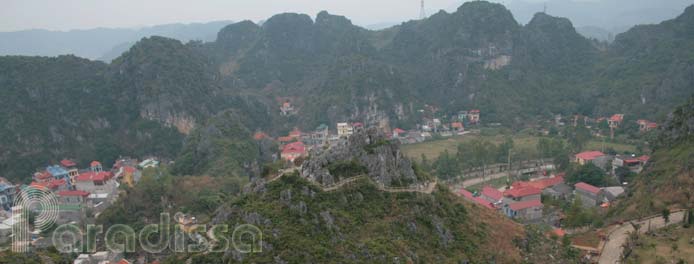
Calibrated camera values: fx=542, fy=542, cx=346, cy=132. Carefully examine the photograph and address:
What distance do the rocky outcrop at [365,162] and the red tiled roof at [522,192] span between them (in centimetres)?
1452

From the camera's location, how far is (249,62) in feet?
324

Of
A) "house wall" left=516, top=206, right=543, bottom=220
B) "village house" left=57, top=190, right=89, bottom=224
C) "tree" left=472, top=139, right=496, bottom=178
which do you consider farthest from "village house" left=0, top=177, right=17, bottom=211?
"tree" left=472, top=139, right=496, bottom=178

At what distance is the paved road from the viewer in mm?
23703

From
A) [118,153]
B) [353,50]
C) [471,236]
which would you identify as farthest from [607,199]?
[353,50]

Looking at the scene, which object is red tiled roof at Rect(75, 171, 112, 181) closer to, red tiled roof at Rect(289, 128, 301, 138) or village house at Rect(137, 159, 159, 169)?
village house at Rect(137, 159, 159, 169)

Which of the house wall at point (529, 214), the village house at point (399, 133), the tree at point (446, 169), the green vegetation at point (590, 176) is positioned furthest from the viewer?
the village house at point (399, 133)

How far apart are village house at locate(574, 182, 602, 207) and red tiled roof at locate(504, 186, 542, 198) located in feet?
8.63

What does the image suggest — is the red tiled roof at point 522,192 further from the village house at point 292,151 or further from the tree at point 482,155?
the village house at point 292,151

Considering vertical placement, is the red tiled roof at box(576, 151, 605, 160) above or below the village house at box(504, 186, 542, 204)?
above

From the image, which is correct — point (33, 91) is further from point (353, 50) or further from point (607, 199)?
point (607, 199)

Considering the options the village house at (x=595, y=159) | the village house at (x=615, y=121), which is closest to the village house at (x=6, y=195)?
the village house at (x=595, y=159)

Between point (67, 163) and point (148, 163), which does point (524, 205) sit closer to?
point (148, 163)

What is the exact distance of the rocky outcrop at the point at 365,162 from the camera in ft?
74.8

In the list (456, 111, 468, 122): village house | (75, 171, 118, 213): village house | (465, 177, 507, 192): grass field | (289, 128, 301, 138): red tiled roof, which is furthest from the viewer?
(456, 111, 468, 122): village house
